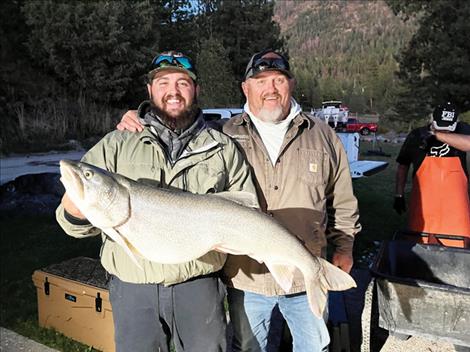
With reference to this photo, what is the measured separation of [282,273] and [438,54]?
33.4 m

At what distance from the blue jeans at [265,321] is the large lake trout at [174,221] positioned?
0.52 metres

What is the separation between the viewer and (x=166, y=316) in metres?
2.51

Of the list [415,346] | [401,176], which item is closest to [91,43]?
[401,176]

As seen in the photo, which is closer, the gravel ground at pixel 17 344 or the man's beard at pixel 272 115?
the man's beard at pixel 272 115

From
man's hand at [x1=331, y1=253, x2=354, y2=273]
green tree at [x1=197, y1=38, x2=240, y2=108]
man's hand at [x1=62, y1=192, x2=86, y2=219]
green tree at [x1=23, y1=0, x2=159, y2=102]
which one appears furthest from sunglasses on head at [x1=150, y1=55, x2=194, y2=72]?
green tree at [x1=23, y1=0, x2=159, y2=102]

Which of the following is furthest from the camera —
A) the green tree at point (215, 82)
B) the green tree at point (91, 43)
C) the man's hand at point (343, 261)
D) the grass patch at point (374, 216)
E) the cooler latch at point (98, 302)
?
the green tree at point (91, 43)

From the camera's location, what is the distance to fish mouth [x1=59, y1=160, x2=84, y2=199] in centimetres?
211

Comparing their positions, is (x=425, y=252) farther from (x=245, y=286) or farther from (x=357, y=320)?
(x=245, y=286)

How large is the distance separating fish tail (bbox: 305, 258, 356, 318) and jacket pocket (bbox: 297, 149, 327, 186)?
0.56m

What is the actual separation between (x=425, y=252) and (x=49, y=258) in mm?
4731

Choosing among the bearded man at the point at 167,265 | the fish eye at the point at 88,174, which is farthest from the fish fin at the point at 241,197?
the fish eye at the point at 88,174

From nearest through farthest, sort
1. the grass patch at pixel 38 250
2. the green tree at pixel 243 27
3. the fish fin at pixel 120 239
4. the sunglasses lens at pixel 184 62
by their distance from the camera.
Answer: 1. the fish fin at pixel 120 239
2. the sunglasses lens at pixel 184 62
3. the grass patch at pixel 38 250
4. the green tree at pixel 243 27

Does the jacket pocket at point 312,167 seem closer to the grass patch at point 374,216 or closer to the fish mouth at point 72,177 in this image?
the fish mouth at point 72,177

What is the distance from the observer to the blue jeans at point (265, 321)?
287cm
